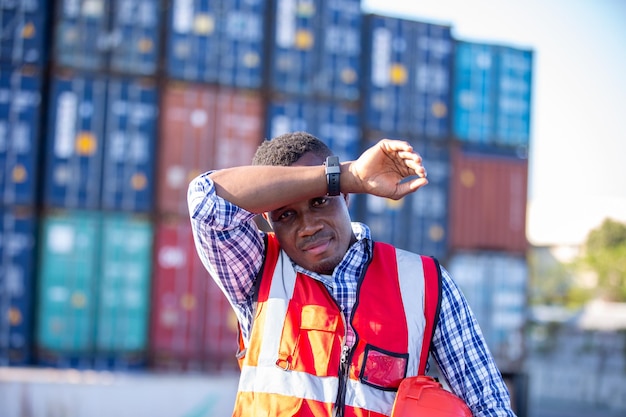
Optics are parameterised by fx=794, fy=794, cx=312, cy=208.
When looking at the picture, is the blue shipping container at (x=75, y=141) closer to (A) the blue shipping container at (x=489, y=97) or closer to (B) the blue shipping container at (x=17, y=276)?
(B) the blue shipping container at (x=17, y=276)

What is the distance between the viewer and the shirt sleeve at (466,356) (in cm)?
227

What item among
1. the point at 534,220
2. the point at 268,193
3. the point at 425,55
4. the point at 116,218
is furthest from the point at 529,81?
the point at 534,220

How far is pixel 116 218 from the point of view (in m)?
12.2

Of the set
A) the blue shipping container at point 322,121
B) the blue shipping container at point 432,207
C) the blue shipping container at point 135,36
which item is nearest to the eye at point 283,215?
the blue shipping container at point 135,36

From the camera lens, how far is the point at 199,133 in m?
12.9

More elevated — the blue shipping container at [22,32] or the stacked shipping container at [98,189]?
the blue shipping container at [22,32]

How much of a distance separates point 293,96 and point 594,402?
11636 millimetres

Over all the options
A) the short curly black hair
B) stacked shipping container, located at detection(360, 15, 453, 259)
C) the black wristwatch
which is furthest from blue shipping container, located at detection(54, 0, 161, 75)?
the black wristwatch

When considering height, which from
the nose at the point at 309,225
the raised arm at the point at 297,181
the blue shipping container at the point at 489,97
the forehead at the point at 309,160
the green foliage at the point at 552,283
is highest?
the blue shipping container at the point at 489,97

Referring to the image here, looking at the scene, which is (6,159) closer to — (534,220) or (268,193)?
(268,193)

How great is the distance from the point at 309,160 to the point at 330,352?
58cm

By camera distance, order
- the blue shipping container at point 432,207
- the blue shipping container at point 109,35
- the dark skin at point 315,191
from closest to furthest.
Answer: the dark skin at point 315,191
the blue shipping container at point 109,35
the blue shipping container at point 432,207

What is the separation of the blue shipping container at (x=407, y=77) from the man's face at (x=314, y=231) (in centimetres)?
1176

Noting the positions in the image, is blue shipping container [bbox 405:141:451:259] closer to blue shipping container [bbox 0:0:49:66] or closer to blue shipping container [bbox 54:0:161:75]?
blue shipping container [bbox 54:0:161:75]
